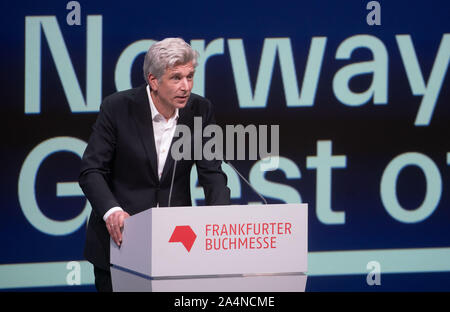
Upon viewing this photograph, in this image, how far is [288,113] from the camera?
14.0ft

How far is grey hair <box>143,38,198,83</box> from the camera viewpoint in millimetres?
2523

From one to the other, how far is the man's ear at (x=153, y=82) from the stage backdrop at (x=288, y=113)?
59.9 inches

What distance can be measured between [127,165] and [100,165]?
100mm

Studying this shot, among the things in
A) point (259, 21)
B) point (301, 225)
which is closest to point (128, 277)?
point (301, 225)

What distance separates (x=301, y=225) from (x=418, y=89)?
2.34 meters

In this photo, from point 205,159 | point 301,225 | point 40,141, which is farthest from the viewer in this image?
point 40,141

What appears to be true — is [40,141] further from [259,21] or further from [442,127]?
[442,127]

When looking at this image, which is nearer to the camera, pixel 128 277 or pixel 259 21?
pixel 128 277

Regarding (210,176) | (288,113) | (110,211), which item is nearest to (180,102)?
(210,176)

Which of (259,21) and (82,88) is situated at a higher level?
(259,21)

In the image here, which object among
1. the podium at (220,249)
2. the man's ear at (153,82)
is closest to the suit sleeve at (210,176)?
the man's ear at (153,82)

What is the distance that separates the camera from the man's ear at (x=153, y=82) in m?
2.63

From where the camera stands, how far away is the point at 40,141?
4.10 metres

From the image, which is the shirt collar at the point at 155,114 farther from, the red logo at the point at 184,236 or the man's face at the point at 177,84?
the red logo at the point at 184,236
